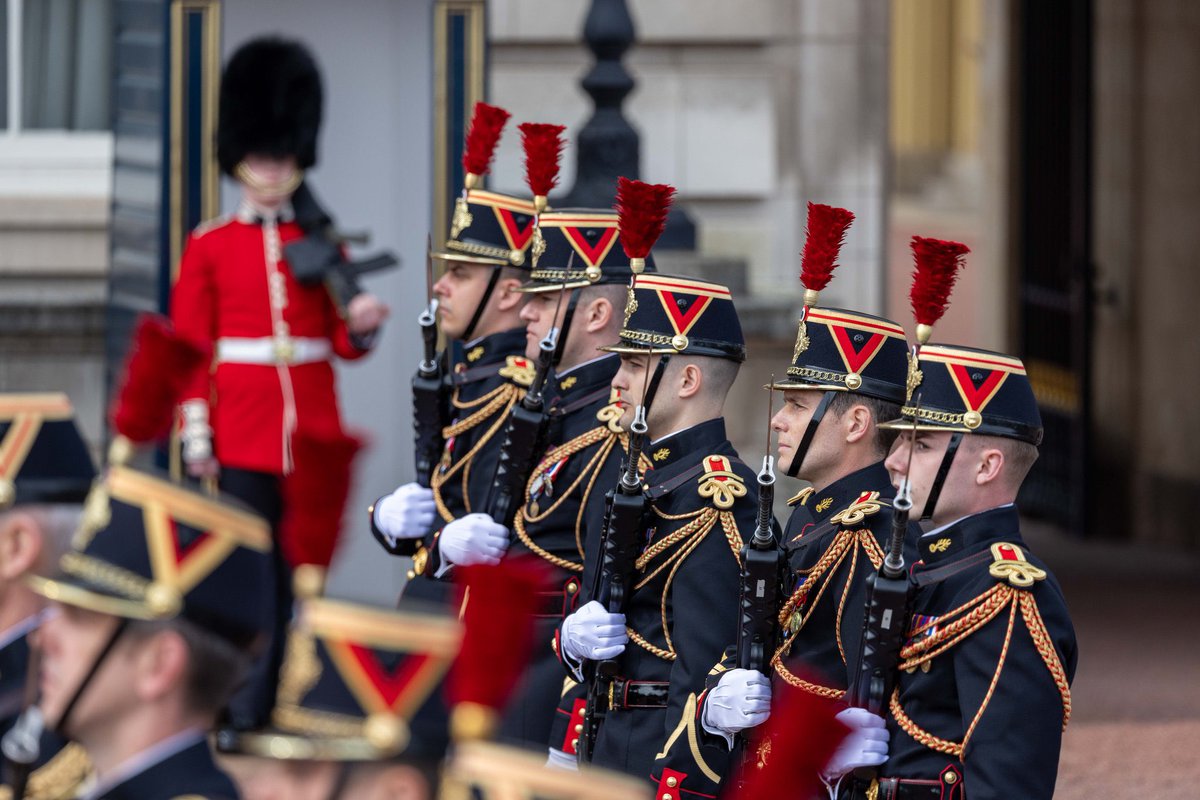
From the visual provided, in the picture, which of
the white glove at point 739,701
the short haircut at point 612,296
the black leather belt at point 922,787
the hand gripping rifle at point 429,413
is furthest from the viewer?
the hand gripping rifle at point 429,413

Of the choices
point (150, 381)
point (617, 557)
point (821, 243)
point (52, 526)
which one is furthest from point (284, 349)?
point (150, 381)

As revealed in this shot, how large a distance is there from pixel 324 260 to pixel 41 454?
3243mm

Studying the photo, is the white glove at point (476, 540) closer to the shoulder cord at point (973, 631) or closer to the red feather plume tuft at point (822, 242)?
the red feather plume tuft at point (822, 242)

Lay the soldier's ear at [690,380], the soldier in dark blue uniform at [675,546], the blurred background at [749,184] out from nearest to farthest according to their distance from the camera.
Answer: the soldier in dark blue uniform at [675,546] → the soldier's ear at [690,380] → the blurred background at [749,184]

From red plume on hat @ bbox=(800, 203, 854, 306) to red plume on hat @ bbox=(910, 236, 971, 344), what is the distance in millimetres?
340

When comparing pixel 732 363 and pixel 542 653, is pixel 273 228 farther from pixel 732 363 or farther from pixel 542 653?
pixel 732 363

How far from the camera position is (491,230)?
20.3 ft

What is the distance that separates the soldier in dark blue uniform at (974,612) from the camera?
396 cm

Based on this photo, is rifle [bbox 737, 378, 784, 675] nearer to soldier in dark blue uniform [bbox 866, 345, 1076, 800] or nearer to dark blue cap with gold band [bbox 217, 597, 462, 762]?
soldier in dark blue uniform [bbox 866, 345, 1076, 800]

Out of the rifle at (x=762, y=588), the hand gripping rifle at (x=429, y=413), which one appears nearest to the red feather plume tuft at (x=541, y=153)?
the hand gripping rifle at (x=429, y=413)

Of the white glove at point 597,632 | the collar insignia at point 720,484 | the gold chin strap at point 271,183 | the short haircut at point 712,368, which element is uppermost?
the gold chin strap at point 271,183

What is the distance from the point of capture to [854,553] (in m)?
4.44

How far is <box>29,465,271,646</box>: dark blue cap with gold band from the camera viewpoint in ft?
10.2

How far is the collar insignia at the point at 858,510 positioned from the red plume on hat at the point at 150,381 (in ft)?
4.83
